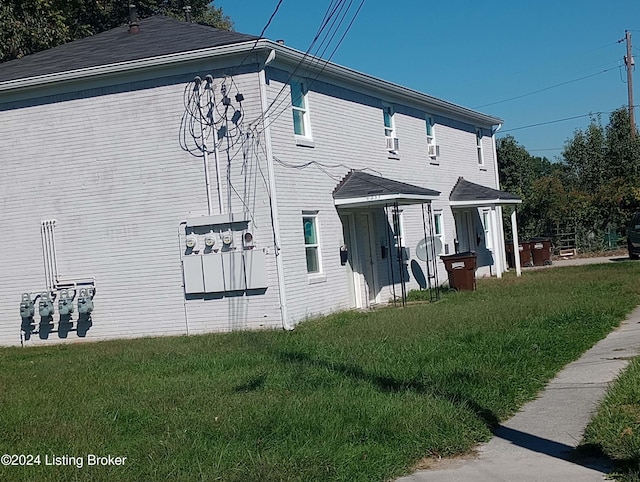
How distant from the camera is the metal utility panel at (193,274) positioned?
1546cm

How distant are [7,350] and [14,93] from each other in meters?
5.34

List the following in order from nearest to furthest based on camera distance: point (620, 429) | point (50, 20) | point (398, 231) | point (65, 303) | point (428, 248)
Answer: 1. point (620, 429)
2. point (65, 303)
3. point (398, 231)
4. point (428, 248)
5. point (50, 20)

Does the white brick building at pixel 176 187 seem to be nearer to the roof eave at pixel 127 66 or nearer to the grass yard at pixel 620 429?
the roof eave at pixel 127 66

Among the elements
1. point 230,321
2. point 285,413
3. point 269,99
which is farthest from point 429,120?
point 285,413

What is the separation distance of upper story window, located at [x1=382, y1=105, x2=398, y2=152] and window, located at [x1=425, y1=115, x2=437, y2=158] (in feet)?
8.65

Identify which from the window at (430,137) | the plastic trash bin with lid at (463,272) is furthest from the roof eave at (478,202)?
the plastic trash bin with lid at (463,272)

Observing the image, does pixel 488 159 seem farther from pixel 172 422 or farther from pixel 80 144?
pixel 172 422

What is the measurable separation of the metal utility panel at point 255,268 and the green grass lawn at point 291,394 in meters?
1.20

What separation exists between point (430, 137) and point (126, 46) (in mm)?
10140

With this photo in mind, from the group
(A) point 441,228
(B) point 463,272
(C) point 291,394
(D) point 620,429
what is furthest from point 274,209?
(A) point 441,228

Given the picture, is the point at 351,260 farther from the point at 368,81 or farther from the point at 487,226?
the point at 487,226

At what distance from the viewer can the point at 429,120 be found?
2400cm

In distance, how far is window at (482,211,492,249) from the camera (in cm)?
2817

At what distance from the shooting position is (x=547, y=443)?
21.6ft
